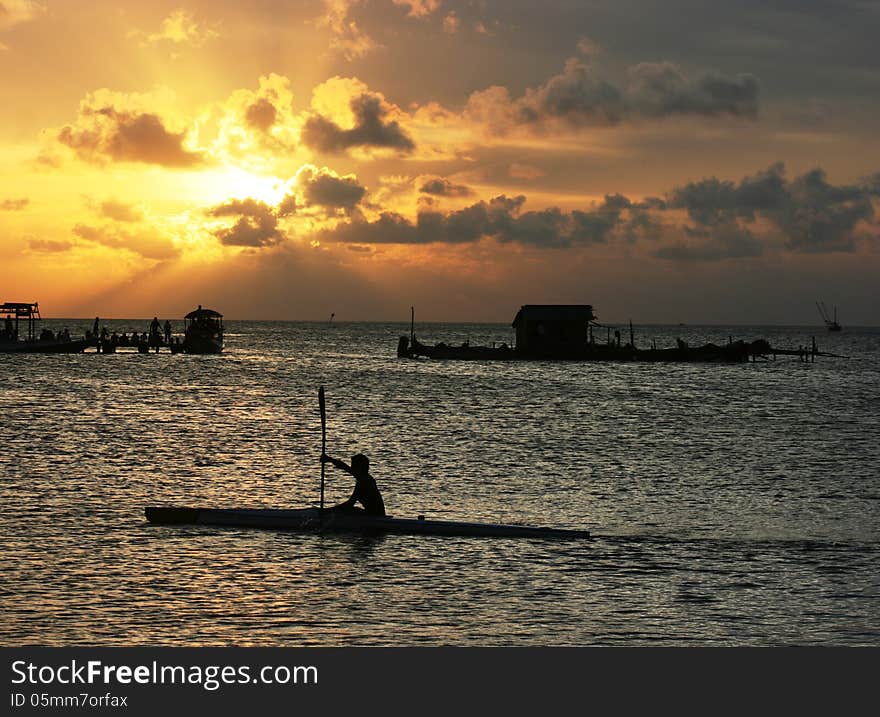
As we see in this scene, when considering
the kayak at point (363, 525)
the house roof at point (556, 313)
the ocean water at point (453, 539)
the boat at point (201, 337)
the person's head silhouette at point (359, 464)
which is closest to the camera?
the ocean water at point (453, 539)

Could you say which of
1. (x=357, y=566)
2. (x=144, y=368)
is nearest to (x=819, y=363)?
(x=144, y=368)

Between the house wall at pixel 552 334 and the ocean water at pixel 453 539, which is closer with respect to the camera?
the ocean water at pixel 453 539

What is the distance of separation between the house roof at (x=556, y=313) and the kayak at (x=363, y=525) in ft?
268

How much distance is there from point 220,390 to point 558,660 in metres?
67.7

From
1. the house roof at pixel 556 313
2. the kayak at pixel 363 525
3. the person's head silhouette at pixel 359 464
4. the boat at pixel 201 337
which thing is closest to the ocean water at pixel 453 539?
the kayak at pixel 363 525

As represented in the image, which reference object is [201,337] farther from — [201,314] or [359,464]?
[359,464]

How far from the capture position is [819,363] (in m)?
142

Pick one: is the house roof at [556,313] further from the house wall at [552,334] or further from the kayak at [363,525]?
the kayak at [363,525]

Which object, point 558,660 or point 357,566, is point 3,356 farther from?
point 558,660

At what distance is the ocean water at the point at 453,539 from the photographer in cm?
1716

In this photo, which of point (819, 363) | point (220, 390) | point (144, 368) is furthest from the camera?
point (819, 363)

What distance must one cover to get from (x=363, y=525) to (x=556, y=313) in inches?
3332

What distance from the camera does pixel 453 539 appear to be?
23391 mm

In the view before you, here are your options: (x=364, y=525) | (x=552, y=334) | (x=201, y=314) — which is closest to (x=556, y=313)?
(x=552, y=334)
